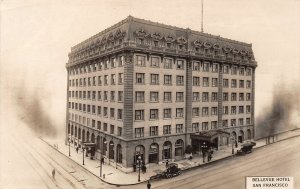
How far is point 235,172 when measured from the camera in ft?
96.0

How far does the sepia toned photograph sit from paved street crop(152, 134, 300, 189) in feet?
0.55

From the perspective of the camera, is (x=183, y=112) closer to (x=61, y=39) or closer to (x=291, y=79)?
(x=291, y=79)

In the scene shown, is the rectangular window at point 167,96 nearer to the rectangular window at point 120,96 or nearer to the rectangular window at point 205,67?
the rectangular window at point 120,96

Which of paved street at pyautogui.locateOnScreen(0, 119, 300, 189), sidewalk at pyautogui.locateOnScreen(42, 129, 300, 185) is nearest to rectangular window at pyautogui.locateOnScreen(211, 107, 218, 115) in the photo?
sidewalk at pyautogui.locateOnScreen(42, 129, 300, 185)

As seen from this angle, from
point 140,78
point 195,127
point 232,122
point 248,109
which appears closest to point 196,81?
point 195,127

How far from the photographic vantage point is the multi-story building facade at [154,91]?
3288 cm

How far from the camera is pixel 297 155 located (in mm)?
26594

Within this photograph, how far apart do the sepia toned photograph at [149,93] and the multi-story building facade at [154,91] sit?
170 millimetres

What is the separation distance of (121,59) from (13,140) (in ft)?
51.0

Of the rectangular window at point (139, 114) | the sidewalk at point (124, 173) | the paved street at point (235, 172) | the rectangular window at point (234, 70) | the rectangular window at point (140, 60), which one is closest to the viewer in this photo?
the paved street at point (235, 172)

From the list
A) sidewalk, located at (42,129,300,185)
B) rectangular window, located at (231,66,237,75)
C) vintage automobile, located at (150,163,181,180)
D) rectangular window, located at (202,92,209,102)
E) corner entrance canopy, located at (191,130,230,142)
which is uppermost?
rectangular window, located at (231,66,237,75)

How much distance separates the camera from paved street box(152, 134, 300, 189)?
25388 mm

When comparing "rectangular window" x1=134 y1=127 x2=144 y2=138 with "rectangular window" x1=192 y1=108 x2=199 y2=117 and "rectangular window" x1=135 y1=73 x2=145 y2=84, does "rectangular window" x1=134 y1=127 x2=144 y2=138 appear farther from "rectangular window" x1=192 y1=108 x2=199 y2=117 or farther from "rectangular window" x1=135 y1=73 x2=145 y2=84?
"rectangular window" x1=192 y1=108 x2=199 y2=117

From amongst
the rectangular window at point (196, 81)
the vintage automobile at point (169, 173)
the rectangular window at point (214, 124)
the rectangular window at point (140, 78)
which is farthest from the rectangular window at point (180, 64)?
the vintage automobile at point (169, 173)
